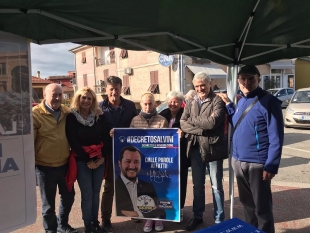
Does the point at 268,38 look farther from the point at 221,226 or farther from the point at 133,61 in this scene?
the point at 133,61

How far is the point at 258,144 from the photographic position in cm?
292

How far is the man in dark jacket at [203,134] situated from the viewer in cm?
343

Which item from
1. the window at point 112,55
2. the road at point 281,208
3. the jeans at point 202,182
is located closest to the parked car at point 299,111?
the road at point 281,208

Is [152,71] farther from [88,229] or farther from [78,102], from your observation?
[88,229]

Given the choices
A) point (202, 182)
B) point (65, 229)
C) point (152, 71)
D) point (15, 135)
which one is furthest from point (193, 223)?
point (152, 71)

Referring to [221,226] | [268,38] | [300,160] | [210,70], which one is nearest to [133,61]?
[210,70]

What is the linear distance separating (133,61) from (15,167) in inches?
1044

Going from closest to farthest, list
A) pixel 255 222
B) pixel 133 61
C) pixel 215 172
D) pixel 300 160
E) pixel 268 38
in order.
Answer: pixel 255 222 → pixel 215 172 → pixel 268 38 → pixel 300 160 → pixel 133 61

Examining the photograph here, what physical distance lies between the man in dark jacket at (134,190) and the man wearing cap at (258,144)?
3.63ft

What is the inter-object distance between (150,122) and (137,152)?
40 cm

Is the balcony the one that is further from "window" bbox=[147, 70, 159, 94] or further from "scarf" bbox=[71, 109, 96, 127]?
"scarf" bbox=[71, 109, 96, 127]

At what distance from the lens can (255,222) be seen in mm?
3260

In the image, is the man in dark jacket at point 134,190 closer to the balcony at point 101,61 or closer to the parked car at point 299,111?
the parked car at point 299,111

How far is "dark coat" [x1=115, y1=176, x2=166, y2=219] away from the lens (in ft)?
12.0
